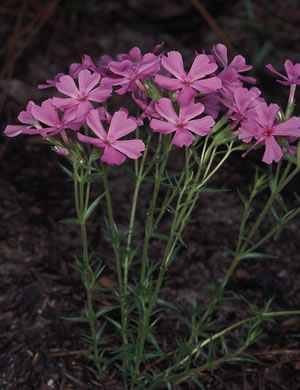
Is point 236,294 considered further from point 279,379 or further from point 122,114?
point 122,114

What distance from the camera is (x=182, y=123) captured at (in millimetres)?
1383

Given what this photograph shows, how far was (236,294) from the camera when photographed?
103 inches

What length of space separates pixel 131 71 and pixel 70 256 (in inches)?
59.6

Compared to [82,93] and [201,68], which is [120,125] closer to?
[82,93]

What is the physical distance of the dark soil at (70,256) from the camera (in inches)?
84.8

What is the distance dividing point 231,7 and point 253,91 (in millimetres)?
3907

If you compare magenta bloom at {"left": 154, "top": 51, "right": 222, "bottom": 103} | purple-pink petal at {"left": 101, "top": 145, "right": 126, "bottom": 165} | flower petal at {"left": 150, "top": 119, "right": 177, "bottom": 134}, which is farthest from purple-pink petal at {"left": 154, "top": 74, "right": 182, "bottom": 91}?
purple-pink petal at {"left": 101, "top": 145, "right": 126, "bottom": 165}

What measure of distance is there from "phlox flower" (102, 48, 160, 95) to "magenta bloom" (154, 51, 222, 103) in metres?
0.04

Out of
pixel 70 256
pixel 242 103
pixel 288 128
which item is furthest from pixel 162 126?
pixel 70 256

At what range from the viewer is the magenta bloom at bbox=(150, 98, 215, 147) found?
135 cm

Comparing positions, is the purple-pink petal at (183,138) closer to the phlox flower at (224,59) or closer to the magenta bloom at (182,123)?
the magenta bloom at (182,123)

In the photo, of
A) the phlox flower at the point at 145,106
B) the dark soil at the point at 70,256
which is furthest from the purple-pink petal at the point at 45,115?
the dark soil at the point at 70,256

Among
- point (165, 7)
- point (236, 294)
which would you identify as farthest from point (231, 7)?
point (236, 294)

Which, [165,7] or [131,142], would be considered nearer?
[131,142]
